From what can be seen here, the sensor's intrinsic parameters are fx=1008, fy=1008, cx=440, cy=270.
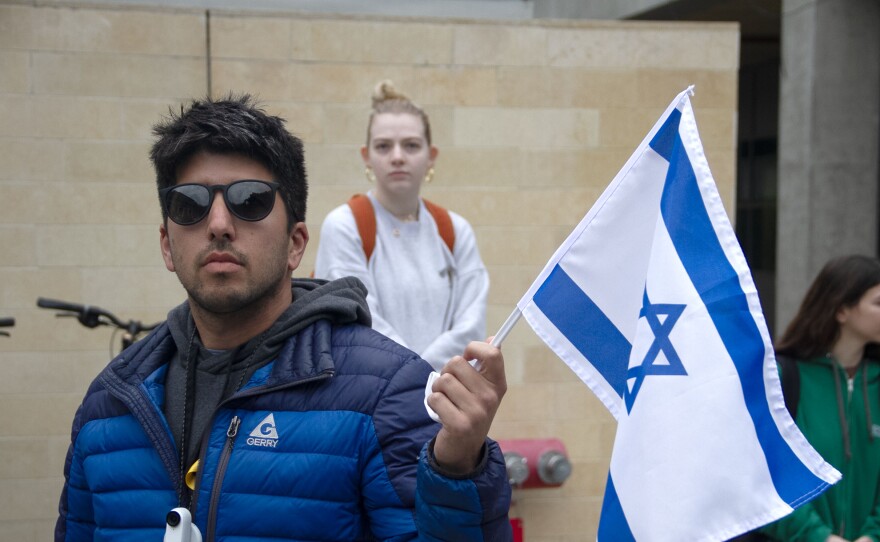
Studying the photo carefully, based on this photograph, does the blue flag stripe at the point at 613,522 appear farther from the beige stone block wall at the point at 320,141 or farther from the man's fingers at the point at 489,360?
the beige stone block wall at the point at 320,141

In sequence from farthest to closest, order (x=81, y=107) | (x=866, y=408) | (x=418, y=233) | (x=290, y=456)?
1. (x=81, y=107)
2. (x=418, y=233)
3. (x=866, y=408)
4. (x=290, y=456)

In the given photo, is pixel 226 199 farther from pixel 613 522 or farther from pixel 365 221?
pixel 365 221

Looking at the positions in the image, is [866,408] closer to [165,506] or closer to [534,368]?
[534,368]

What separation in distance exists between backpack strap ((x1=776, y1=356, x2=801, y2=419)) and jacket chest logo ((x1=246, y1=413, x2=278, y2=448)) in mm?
2648

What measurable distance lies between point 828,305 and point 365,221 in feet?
6.57

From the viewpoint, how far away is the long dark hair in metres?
4.23

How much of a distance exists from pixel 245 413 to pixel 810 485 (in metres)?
1.19

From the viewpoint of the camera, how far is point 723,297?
2170 mm

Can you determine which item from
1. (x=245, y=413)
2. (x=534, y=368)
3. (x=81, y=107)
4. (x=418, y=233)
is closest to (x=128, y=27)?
(x=81, y=107)

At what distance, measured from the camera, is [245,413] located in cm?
211

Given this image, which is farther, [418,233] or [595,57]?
[595,57]

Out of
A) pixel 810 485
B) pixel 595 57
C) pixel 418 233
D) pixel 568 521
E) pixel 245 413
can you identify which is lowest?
pixel 568 521

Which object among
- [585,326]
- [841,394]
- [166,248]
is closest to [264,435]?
[166,248]

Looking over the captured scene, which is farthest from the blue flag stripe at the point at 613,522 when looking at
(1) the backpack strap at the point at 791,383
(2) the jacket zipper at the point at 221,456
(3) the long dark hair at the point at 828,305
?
(3) the long dark hair at the point at 828,305
